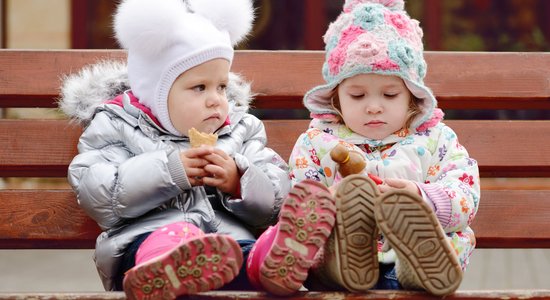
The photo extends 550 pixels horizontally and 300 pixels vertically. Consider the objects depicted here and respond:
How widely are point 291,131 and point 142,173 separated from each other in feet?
2.74

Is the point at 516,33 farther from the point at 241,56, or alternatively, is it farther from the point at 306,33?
the point at 241,56

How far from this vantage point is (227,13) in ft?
10.5

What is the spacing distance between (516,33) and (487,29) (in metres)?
0.28

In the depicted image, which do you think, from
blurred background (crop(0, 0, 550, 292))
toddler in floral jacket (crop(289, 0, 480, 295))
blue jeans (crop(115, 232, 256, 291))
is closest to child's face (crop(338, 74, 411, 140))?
toddler in floral jacket (crop(289, 0, 480, 295))

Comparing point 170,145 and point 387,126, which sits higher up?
point 387,126

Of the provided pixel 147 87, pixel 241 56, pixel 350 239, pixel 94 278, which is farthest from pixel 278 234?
pixel 94 278

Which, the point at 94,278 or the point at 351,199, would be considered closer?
the point at 351,199

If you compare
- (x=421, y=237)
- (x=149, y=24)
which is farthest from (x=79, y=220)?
Result: (x=421, y=237)

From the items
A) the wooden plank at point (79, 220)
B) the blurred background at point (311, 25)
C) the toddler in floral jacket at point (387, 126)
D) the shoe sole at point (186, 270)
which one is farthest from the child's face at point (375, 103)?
the blurred background at point (311, 25)

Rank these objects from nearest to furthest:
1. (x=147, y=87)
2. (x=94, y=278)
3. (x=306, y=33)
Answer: (x=147, y=87) → (x=94, y=278) → (x=306, y=33)

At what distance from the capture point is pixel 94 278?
6070 mm

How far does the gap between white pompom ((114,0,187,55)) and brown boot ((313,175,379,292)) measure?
848 millimetres

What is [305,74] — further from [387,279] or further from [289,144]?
[387,279]

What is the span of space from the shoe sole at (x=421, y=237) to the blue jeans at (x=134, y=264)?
0.55 m
